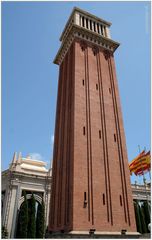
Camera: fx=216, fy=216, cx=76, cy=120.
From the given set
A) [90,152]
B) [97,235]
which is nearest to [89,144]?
[90,152]

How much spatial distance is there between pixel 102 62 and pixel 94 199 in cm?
2130

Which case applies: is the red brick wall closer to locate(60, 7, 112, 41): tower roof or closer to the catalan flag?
the catalan flag

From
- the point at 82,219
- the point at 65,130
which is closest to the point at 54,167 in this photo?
the point at 65,130

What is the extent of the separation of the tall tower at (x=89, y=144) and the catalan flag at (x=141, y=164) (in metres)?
7.03

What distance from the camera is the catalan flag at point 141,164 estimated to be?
3199cm

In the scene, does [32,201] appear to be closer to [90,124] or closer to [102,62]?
[90,124]

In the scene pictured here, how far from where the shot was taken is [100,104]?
95.5ft

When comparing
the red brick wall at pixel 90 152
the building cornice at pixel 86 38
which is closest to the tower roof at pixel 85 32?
the building cornice at pixel 86 38

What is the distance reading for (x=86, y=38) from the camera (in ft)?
115

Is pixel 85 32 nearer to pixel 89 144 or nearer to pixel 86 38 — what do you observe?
pixel 86 38

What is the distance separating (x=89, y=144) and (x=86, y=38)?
1912cm

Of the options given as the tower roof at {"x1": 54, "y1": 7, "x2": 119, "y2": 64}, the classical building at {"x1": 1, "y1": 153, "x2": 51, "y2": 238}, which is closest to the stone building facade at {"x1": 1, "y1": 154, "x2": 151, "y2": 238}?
the classical building at {"x1": 1, "y1": 153, "x2": 51, "y2": 238}

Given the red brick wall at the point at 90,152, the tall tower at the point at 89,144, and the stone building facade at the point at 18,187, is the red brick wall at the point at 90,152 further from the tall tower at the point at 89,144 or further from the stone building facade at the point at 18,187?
the stone building facade at the point at 18,187

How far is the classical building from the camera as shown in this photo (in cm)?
3822
